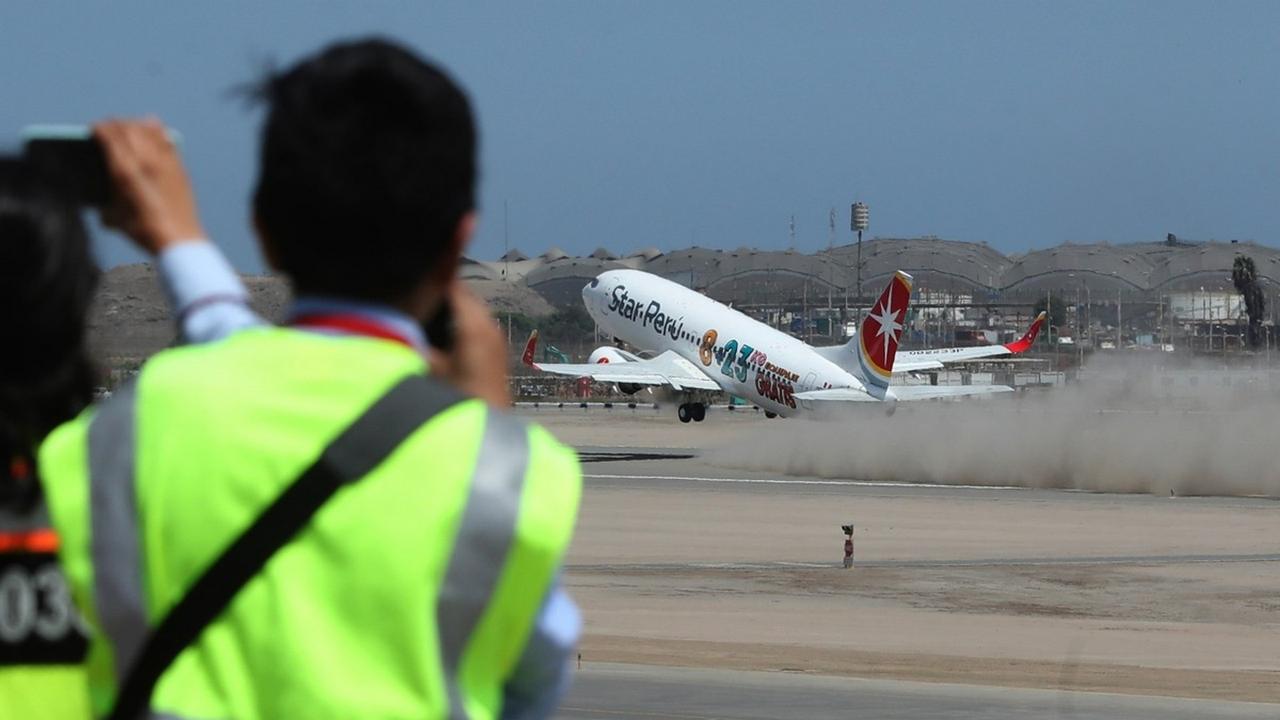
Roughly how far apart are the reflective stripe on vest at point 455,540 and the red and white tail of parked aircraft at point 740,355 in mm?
53086

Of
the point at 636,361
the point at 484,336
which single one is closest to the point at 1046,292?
the point at 636,361

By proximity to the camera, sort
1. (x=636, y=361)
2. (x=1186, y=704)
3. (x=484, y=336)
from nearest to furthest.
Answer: (x=484, y=336)
(x=1186, y=704)
(x=636, y=361)

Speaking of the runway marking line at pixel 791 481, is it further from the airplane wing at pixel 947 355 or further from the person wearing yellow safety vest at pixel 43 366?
the person wearing yellow safety vest at pixel 43 366

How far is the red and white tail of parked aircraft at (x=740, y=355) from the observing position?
2263 inches

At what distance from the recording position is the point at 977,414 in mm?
57500

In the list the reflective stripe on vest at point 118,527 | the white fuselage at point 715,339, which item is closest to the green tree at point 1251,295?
the white fuselage at point 715,339

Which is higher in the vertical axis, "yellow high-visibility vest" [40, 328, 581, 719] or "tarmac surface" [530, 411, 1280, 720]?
"yellow high-visibility vest" [40, 328, 581, 719]

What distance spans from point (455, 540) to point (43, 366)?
0.91 m

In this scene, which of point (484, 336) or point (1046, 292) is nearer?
point (484, 336)

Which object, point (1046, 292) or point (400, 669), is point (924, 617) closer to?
point (400, 669)

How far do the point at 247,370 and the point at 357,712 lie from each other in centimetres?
56

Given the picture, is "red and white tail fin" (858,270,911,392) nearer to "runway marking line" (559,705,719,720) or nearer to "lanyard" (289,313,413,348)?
"runway marking line" (559,705,719,720)

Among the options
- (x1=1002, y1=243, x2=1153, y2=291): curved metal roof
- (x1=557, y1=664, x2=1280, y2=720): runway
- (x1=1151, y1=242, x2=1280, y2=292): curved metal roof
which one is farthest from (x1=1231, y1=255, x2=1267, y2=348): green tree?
(x1=557, y1=664, x2=1280, y2=720): runway

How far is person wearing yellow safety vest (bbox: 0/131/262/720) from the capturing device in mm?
3275
